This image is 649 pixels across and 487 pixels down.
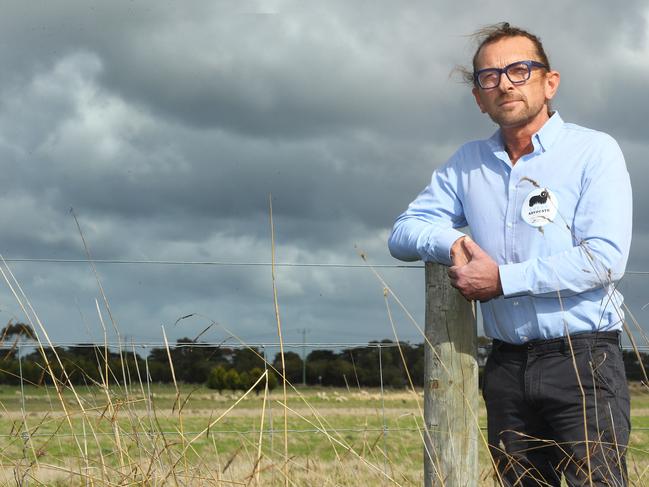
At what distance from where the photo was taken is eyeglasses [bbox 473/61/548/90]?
7.79ft

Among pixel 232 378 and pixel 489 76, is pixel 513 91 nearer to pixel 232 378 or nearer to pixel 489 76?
pixel 489 76

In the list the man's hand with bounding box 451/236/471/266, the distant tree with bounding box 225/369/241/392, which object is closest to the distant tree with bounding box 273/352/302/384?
the distant tree with bounding box 225/369/241/392

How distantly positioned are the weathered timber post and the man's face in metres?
0.48

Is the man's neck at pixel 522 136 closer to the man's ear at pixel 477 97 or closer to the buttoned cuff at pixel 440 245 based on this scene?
the man's ear at pixel 477 97

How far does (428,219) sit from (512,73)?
19.5 inches

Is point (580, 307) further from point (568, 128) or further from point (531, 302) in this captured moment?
point (568, 128)

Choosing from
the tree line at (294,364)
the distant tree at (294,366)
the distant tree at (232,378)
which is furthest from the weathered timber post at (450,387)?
the distant tree at (232,378)

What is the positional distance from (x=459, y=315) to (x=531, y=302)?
0.85 feet

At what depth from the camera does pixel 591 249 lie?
7.16ft

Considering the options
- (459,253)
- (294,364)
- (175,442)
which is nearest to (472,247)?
(459,253)

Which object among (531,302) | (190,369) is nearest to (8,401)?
(190,369)

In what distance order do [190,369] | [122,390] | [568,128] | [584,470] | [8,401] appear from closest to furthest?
[584,470] < [568,128] < [122,390] < [8,401] < [190,369]

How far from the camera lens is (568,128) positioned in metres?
2.43

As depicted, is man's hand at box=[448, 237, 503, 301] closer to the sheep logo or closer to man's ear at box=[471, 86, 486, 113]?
the sheep logo
